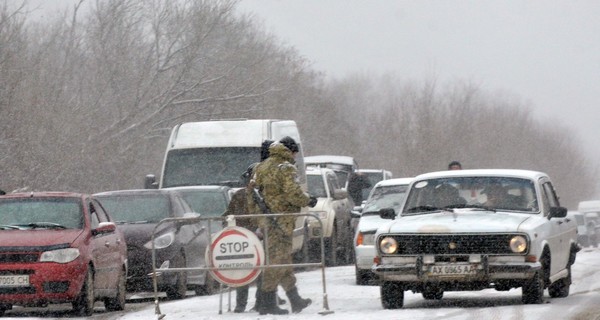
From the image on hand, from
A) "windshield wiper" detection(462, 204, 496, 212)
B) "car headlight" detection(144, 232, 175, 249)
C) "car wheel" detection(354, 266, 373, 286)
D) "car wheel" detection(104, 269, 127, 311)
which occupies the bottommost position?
"car wheel" detection(354, 266, 373, 286)

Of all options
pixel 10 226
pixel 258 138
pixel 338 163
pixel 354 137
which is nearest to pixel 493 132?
pixel 354 137

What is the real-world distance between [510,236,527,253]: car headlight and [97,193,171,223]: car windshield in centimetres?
691

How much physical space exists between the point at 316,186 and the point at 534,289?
1502 centimetres

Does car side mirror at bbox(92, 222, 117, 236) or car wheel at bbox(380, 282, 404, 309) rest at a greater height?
car side mirror at bbox(92, 222, 117, 236)

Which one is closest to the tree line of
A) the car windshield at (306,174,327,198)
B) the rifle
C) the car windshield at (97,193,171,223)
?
the car windshield at (306,174,327,198)

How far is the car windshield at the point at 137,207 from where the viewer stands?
65.6 ft

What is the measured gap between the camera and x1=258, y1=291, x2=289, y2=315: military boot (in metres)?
14.1

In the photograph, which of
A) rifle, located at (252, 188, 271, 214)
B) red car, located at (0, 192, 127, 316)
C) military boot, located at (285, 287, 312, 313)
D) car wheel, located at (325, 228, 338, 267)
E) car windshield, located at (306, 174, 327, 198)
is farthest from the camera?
car windshield, located at (306, 174, 327, 198)

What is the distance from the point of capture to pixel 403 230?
47.7 feet

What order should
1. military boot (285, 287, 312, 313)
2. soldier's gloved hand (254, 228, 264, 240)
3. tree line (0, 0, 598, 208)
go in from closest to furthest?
military boot (285, 287, 312, 313)
soldier's gloved hand (254, 228, 264, 240)
tree line (0, 0, 598, 208)

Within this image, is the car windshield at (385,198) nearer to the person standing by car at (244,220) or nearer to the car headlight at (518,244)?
the person standing by car at (244,220)

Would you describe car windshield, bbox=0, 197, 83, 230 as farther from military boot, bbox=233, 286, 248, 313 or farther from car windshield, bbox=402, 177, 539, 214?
car windshield, bbox=402, 177, 539, 214

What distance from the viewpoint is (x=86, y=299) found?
51.7ft

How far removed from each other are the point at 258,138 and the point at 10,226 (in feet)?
31.0
